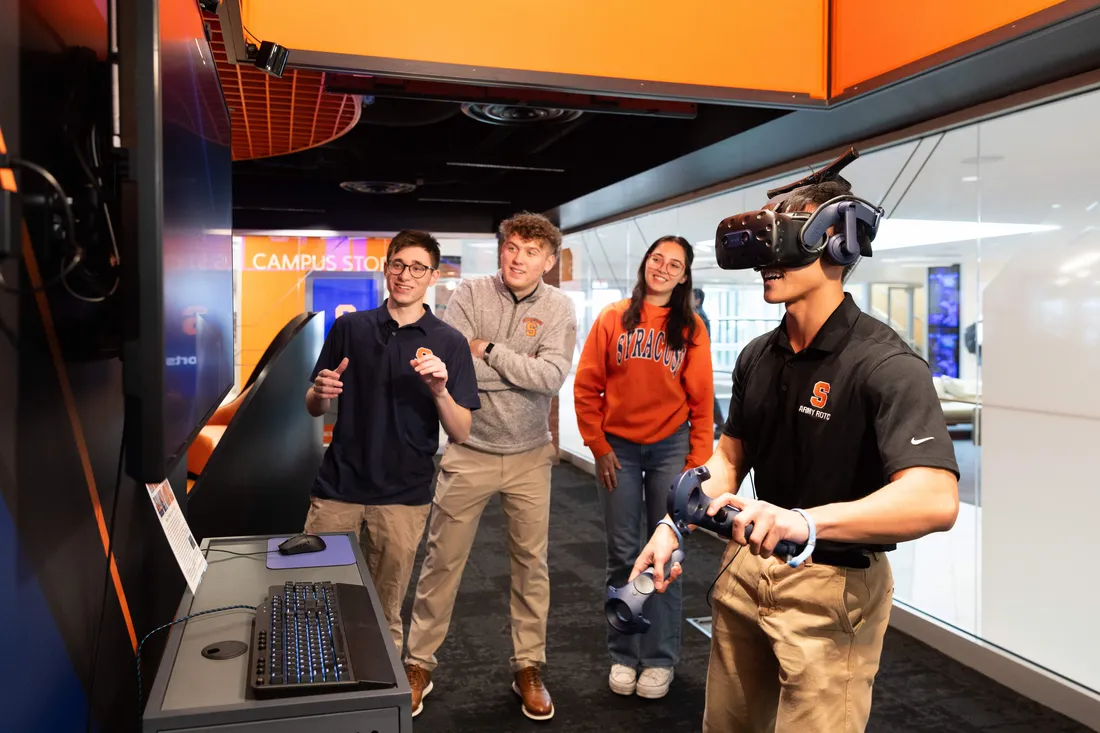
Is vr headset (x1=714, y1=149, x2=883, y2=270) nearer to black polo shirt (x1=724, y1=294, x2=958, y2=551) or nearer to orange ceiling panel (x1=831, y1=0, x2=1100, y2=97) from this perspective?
black polo shirt (x1=724, y1=294, x2=958, y2=551)

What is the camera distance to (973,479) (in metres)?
3.44

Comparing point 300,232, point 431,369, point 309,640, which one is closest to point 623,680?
point 431,369

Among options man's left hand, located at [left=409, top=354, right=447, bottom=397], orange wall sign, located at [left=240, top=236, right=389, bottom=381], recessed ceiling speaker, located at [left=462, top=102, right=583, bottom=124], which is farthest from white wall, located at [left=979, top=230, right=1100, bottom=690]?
orange wall sign, located at [left=240, top=236, right=389, bottom=381]

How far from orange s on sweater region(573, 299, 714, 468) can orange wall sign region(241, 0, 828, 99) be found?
0.91 metres

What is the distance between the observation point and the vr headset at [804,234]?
1583mm

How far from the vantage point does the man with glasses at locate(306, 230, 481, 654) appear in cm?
260

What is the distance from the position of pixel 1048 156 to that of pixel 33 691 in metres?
3.35

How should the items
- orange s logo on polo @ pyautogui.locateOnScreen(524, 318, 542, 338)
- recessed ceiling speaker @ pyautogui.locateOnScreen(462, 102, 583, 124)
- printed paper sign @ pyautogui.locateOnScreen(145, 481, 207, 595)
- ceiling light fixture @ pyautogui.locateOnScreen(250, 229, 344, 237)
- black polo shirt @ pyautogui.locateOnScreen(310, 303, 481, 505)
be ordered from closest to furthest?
printed paper sign @ pyautogui.locateOnScreen(145, 481, 207, 595), black polo shirt @ pyautogui.locateOnScreen(310, 303, 481, 505), orange s logo on polo @ pyautogui.locateOnScreen(524, 318, 542, 338), recessed ceiling speaker @ pyautogui.locateOnScreen(462, 102, 583, 124), ceiling light fixture @ pyautogui.locateOnScreen(250, 229, 344, 237)

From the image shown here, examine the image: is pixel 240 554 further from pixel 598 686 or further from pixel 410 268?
pixel 598 686

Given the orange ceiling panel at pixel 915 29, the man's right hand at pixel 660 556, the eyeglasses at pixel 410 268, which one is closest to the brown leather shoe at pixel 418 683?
the eyeglasses at pixel 410 268

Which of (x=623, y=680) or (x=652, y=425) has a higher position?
(x=652, y=425)

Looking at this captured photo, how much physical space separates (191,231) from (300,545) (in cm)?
95

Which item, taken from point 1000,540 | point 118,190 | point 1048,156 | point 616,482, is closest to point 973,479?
point 1000,540

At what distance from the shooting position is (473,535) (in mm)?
2969
